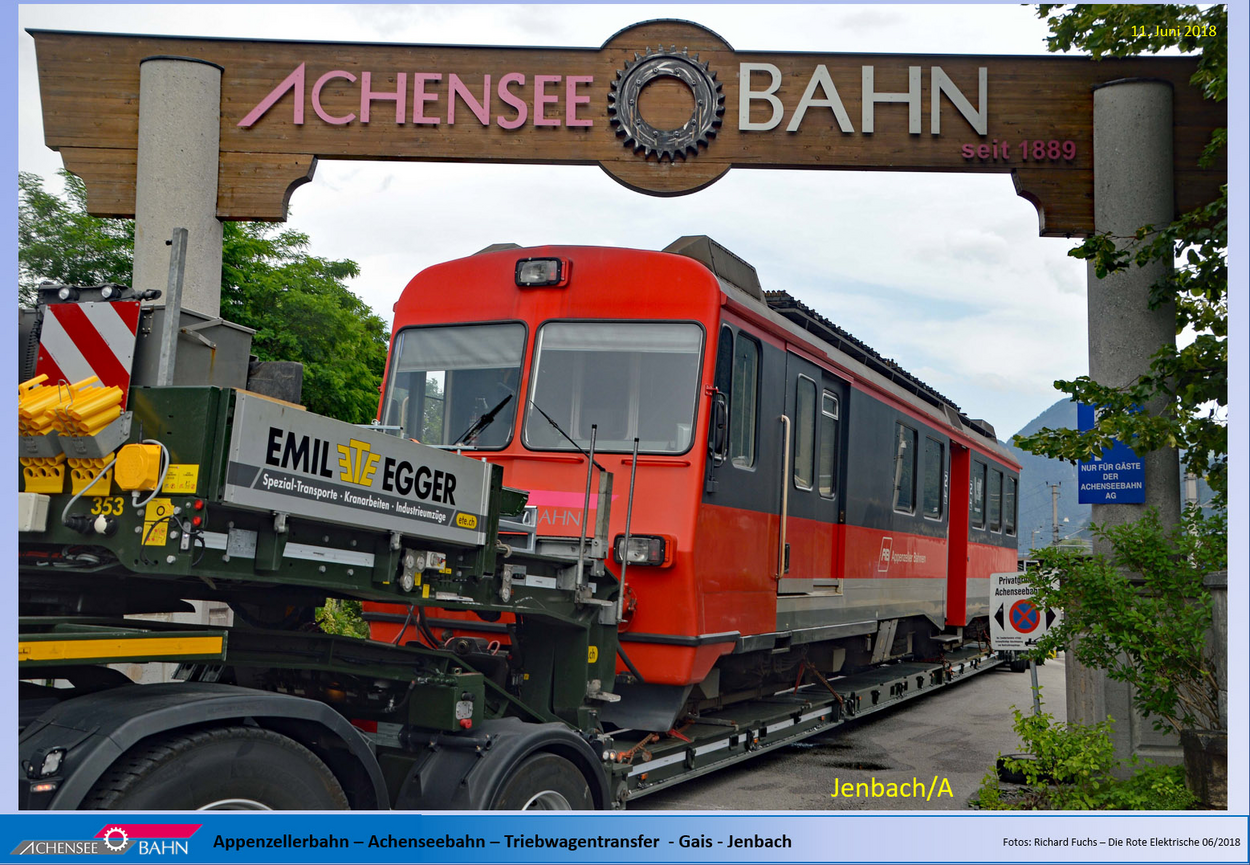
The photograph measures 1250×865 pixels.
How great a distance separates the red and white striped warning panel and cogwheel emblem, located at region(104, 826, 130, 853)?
138 centimetres

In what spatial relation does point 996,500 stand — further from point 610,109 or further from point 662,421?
point 662,421

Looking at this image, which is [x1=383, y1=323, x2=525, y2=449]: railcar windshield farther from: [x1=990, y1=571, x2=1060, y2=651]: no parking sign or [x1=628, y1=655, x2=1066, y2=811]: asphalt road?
[x1=990, y1=571, x2=1060, y2=651]: no parking sign

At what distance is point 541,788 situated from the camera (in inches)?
189

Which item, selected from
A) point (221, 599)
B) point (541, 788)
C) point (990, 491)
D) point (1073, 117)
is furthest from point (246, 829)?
point (990, 491)

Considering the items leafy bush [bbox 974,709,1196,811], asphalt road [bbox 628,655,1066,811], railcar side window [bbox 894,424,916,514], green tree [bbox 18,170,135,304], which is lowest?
asphalt road [bbox 628,655,1066,811]

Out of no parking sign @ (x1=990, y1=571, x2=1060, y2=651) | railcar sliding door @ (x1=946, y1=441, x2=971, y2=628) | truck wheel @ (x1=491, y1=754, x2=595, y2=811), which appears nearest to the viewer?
truck wheel @ (x1=491, y1=754, x2=595, y2=811)

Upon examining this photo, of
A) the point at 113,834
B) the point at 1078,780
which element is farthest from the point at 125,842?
the point at 1078,780

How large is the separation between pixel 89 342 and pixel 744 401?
182 inches

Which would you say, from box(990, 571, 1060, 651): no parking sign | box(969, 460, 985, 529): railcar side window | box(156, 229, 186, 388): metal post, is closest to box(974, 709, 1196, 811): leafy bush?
box(990, 571, 1060, 651): no parking sign

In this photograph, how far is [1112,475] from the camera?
24.9 feet

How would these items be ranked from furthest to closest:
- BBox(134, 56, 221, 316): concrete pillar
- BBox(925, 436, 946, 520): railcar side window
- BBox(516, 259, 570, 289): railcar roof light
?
1. BBox(925, 436, 946, 520): railcar side window
2. BBox(134, 56, 221, 316): concrete pillar
3. BBox(516, 259, 570, 289): railcar roof light

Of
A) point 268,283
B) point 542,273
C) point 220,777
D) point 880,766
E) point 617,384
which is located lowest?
point 880,766

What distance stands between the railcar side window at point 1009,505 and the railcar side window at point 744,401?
404 inches

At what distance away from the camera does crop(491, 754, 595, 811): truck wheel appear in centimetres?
459
